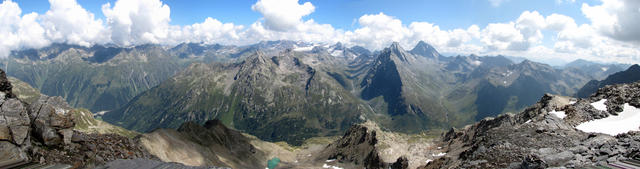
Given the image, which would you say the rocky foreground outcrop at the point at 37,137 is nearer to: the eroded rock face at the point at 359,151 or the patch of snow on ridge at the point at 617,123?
the patch of snow on ridge at the point at 617,123

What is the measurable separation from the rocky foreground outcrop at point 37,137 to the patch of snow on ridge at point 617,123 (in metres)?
60.2

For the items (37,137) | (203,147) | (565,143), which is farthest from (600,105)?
(203,147)

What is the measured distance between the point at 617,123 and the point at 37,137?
66.7 m

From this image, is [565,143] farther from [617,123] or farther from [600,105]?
[600,105]

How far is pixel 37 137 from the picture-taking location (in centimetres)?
1911

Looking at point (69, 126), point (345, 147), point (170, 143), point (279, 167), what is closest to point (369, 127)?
point (345, 147)

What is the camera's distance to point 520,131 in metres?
43.7

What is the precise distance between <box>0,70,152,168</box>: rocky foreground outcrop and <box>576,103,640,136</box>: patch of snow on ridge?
60154 millimetres

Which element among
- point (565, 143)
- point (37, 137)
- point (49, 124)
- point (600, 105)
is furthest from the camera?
point (600, 105)

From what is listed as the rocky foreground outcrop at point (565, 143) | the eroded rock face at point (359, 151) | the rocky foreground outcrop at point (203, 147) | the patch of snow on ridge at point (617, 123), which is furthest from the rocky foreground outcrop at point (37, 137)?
the eroded rock face at point (359, 151)

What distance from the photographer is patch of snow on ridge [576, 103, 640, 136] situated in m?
38.7

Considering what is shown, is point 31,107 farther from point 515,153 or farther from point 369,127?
point 369,127

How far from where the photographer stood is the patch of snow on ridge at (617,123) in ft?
127

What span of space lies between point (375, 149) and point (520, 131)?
104176mm
